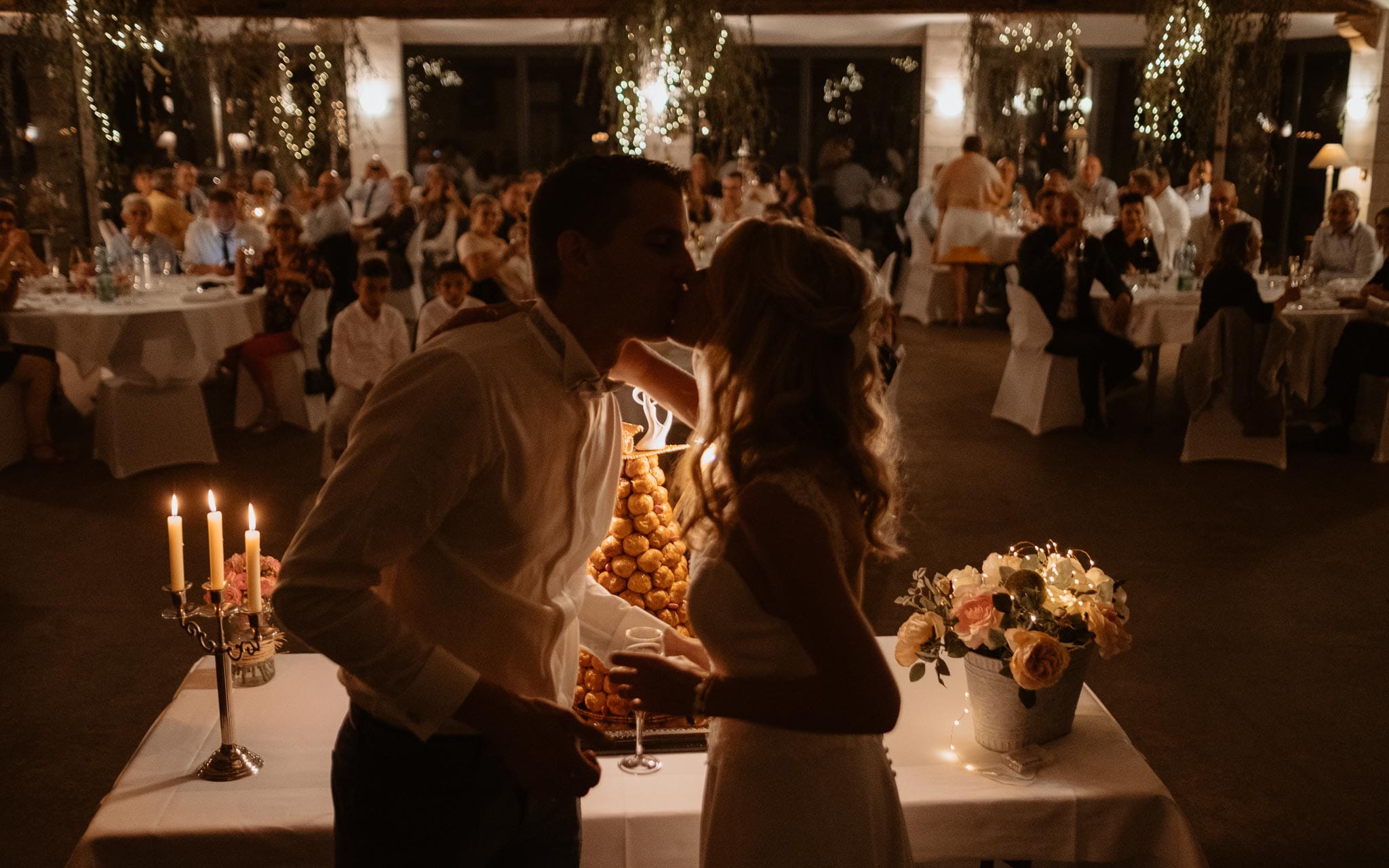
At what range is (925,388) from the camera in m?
8.48

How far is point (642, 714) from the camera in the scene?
2.09 metres

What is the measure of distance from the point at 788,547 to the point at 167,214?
9063mm

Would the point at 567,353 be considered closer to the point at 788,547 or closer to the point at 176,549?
the point at 788,547

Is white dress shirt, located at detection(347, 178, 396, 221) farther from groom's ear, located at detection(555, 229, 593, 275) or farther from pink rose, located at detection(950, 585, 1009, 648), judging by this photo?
groom's ear, located at detection(555, 229, 593, 275)

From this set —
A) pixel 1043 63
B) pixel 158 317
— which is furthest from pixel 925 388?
pixel 158 317

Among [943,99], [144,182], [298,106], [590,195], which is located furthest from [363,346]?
[943,99]

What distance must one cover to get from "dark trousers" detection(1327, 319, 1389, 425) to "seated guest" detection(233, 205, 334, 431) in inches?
229

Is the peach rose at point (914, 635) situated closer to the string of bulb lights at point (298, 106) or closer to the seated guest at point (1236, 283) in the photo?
the seated guest at point (1236, 283)

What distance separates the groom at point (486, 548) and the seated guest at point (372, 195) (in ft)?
27.5

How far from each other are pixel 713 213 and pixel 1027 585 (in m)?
8.25

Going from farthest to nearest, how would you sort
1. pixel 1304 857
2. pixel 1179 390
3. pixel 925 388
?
pixel 925 388
pixel 1179 390
pixel 1304 857

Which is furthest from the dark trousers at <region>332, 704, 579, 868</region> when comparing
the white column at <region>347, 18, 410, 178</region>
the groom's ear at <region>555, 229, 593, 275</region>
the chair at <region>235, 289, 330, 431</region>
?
the white column at <region>347, 18, 410, 178</region>

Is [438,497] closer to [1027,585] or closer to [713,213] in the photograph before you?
[1027,585]

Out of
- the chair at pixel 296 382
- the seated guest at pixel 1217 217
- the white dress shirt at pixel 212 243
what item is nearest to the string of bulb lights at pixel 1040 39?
the seated guest at pixel 1217 217
